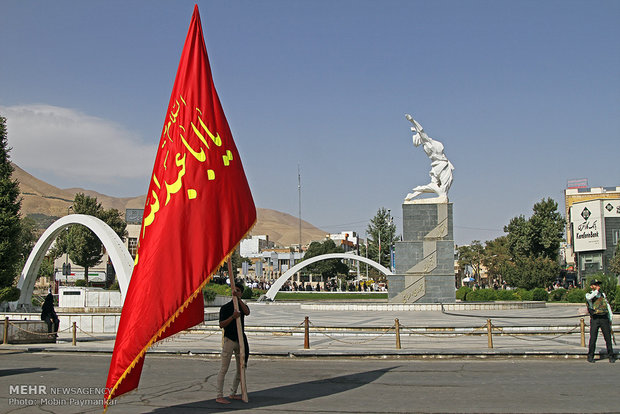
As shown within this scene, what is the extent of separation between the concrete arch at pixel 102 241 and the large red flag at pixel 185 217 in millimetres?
17405

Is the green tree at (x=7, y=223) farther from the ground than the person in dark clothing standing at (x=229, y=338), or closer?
farther from the ground

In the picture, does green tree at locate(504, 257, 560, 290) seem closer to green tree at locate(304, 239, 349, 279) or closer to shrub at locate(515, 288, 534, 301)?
shrub at locate(515, 288, 534, 301)

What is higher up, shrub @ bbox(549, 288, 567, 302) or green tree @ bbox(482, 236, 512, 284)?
green tree @ bbox(482, 236, 512, 284)

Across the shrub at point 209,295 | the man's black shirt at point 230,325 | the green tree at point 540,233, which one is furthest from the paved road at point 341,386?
the green tree at point 540,233

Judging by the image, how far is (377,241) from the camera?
307 feet

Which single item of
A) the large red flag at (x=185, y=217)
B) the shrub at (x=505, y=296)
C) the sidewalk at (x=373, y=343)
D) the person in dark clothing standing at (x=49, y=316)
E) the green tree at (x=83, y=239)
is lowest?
the sidewalk at (x=373, y=343)

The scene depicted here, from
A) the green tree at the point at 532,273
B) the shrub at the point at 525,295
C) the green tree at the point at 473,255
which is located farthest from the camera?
the green tree at the point at 473,255

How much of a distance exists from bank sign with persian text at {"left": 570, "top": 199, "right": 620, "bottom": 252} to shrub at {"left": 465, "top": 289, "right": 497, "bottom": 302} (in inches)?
1362

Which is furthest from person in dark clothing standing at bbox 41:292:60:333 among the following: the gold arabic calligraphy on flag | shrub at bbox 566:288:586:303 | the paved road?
shrub at bbox 566:288:586:303

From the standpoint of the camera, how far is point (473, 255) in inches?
3967

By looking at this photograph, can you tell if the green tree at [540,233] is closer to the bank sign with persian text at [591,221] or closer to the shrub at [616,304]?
the bank sign with persian text at [591,221]

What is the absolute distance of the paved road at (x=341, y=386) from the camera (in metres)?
8.91

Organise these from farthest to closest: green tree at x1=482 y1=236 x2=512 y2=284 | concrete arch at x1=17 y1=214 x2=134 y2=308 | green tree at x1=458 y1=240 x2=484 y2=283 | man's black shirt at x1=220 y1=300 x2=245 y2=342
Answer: green tree at x1=458 y1=240 x2=484 y2=283
green tree at x1=482 y1=236 x2=512 y2=284
concrete arch at x1=17 y1=214 x2=134 y2=308
man's black shirt at x1=220 y1=300 x2=245 y2=342

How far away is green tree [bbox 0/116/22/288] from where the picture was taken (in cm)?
3108
